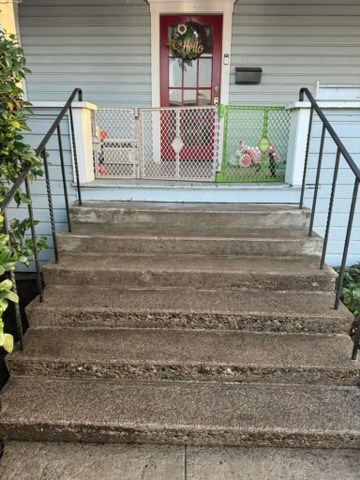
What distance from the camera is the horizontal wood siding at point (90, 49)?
12.9ft

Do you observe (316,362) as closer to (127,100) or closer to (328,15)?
(127,100)

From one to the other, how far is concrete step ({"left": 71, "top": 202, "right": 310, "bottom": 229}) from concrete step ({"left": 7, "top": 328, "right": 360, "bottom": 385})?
1.02 m

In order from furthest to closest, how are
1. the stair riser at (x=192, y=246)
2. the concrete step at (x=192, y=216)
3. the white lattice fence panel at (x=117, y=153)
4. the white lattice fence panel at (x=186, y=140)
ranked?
the white lattice fence panel at (x=117, y=153)
the white lattice fence panel at (x=186, y=140)
the concrete step at (x=192, y=216)
the stair riser at (x=192, y=246)

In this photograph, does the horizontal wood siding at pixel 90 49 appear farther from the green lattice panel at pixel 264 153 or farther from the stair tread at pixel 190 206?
the stair tread at pixel 190 206

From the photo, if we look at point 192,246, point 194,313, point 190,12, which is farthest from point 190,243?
point 190,12

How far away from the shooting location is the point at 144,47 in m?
4.01

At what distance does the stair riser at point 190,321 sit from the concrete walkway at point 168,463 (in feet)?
1.99

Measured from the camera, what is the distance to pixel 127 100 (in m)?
4.20

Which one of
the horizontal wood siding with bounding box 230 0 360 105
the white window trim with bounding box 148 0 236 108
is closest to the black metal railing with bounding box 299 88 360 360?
the horizontal wood siding with bounding box 230 0 360 105

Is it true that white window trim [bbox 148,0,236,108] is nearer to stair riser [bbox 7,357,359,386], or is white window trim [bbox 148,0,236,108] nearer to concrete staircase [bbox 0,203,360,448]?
concrete staircase [bbox 0,203,360,448]

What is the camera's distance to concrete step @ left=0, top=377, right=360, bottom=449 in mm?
1476

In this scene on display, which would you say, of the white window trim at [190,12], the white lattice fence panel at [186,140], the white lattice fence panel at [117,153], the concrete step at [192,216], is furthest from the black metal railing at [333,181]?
the white window trim at [190,12]

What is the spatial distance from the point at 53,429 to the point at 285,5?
4586 millimetres

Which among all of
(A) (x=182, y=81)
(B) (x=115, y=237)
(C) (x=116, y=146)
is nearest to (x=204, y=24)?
(A) (x=182, y=81)
